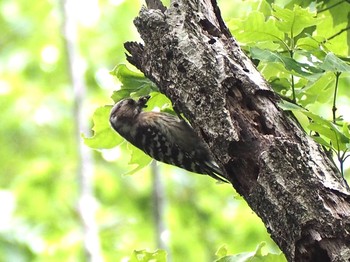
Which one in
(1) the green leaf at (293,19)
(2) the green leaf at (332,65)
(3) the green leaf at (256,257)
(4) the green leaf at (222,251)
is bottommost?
(3) the green leaf at (256,257)

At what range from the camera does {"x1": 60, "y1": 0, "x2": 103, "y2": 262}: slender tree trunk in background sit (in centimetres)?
458

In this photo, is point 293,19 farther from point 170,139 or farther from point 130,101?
point 170,139

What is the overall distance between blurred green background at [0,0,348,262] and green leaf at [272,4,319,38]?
4661mm

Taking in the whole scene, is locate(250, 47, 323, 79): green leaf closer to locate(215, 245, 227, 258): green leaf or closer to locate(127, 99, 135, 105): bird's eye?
locate(215, 245, 227, 258): green leaf

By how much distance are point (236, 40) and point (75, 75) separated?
401cm

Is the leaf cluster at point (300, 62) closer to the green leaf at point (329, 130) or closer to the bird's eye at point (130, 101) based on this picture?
the green leaf at point (329, 130)

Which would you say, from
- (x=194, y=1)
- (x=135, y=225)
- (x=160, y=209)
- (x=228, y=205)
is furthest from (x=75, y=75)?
(x=194, y=1)

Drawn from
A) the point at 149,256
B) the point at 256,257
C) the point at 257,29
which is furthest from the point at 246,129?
the point at 149,256

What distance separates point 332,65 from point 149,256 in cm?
76

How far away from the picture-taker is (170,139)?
3.16 metres

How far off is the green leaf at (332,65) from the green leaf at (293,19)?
16 cm

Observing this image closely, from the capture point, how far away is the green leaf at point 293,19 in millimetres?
1724

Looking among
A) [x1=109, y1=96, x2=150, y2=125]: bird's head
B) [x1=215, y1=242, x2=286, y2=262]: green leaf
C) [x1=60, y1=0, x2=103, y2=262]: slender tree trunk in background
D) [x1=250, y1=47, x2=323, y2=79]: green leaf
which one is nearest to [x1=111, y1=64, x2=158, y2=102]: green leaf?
[x1=250, y1=47, x2=323, y2=79]: green leaf

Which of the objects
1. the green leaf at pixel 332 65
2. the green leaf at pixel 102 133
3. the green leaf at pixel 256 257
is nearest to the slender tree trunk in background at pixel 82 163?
the green leaf at pixel 102 133
